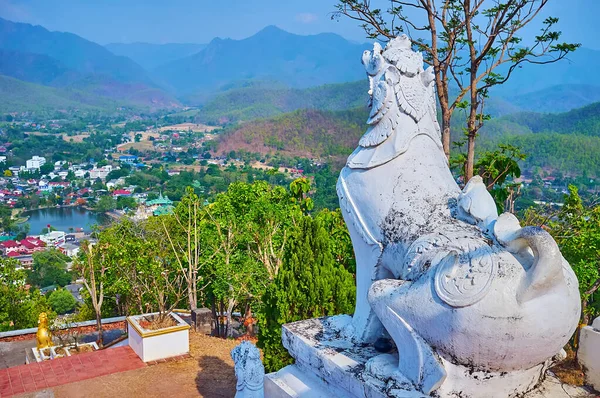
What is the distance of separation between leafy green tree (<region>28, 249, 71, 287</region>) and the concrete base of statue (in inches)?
1485

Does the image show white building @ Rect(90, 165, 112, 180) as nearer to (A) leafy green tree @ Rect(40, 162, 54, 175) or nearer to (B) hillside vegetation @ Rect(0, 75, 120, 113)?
(A) leafy green tree @ Rect(40, 162, 54, 175)

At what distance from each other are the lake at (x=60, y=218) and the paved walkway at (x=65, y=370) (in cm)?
6389

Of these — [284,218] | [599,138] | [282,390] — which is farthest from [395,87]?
[599,138]


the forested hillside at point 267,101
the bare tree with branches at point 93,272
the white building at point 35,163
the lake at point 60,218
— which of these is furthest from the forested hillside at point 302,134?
the bare tree with branches at point 93,272

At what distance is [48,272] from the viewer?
39.6 meters

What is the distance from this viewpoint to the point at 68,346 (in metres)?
10.0

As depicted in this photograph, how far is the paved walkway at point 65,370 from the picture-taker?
24.7 feet

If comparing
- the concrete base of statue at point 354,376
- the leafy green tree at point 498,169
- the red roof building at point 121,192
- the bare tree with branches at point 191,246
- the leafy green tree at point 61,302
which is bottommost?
the red roof building at point 121,192

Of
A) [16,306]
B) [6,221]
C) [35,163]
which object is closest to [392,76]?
[16,306]

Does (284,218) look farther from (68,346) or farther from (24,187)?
(24,187)

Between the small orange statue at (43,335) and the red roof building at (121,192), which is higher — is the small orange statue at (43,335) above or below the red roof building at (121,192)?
above

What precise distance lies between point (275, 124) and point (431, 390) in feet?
298

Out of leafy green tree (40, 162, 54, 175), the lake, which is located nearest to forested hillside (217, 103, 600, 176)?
leafy green tree (40, 162, 54, 175)

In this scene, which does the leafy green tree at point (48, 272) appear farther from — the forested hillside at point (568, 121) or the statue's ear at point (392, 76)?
the forested hillside at point (568, 121)
